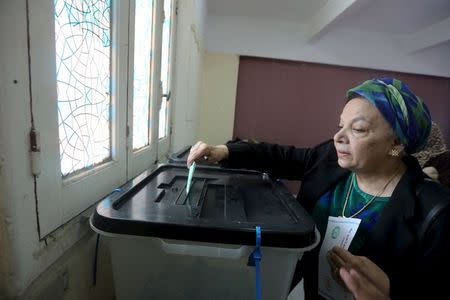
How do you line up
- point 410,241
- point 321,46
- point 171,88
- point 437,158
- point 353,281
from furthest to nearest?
point 321,46 < point 437,158 < point 171,88 < point 410,241 < point 353,281

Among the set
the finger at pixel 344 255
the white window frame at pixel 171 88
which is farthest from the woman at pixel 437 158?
the finger at pixel 344 255

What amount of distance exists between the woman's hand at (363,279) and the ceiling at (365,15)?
93.4 inches

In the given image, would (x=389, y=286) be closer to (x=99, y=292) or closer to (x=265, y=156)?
(x=265, y=156)

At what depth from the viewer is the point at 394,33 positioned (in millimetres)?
3471

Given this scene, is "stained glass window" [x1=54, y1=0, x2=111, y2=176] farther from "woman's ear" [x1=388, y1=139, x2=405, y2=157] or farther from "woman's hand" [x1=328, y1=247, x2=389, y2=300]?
"woman's ear" [x1=388, y1=139, x2=405, y2=157]

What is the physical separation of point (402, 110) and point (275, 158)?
0.43 metres

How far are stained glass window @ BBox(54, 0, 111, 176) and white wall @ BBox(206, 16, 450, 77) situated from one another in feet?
9.24

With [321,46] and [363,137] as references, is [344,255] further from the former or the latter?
[321,46]

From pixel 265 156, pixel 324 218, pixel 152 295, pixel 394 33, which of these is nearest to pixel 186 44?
pixel 265 156

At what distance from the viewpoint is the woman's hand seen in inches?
22.8

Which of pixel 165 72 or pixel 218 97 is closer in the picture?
pixel 165 72

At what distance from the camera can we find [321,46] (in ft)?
11.4

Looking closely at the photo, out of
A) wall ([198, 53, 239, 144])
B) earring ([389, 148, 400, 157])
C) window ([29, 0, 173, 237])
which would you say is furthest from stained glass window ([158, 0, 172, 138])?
wall ([198, 53, 239, 144])

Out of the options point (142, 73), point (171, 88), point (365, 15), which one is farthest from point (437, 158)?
point (142, 73)
